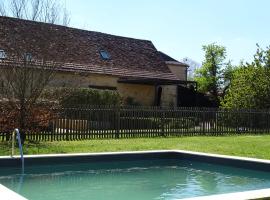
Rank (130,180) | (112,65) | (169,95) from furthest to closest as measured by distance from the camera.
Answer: (169,95), (112,65), (130,180)

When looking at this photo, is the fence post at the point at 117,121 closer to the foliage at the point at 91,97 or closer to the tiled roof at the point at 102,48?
the foliage at the point at 91,97

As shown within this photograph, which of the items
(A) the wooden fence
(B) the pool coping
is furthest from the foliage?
(B) the pool coping

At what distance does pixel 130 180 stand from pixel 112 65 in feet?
73.4

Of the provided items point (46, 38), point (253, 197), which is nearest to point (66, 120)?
point (46, 38)

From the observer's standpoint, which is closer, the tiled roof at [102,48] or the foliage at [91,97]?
the foliage at [91,97]

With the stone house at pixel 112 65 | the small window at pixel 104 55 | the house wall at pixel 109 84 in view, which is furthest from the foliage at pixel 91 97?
the small window at pixel 104 55

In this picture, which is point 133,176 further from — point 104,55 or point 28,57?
point 104,55

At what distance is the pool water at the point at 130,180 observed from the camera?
9125 mm

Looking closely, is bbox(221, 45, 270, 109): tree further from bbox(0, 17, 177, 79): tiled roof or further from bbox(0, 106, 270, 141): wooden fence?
bbox(0, 17, 177, 79): tiled roof

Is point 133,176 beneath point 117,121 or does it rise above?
beneath

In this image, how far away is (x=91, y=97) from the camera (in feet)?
85.7

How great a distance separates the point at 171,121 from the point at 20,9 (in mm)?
8669

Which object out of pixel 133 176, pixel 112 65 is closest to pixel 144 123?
pixel 133 176

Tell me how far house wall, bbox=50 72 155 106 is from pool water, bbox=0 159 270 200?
15.6 meters
